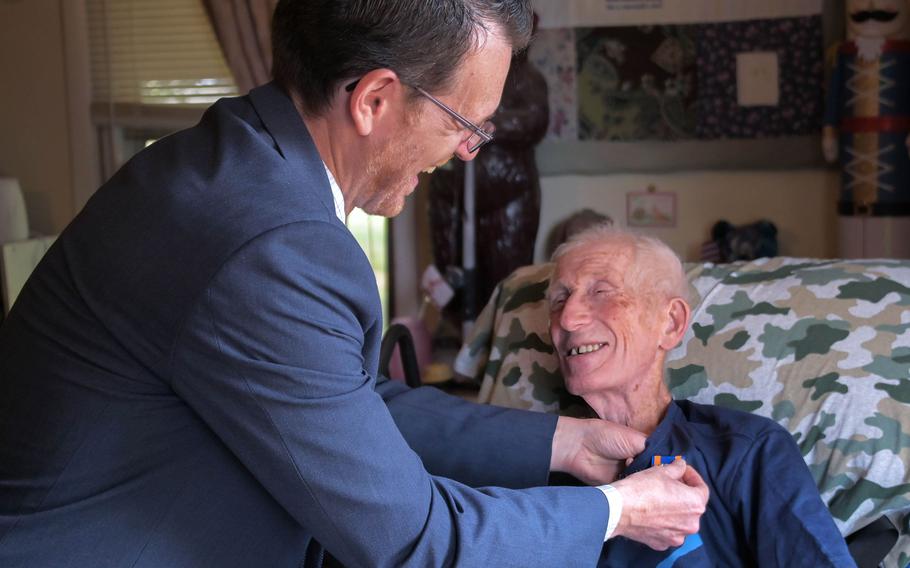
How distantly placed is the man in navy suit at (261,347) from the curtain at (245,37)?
3.36 meters

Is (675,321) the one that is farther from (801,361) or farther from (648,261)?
(801,361)

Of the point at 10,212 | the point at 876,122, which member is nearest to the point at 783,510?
the point at 876,122

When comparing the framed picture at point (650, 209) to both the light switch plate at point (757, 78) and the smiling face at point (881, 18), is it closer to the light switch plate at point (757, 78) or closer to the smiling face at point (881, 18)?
the light switch plate at point (757, 78)

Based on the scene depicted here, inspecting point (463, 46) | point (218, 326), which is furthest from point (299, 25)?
point (218, 326)

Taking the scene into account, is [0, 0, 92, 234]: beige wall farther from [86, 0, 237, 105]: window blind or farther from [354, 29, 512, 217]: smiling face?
[354, 29, 512, 217]: smiling face

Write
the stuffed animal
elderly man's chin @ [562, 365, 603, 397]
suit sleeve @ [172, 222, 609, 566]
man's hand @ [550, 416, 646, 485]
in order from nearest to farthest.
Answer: suit sleeve @ [172, 222, 609, 566] → man's hand @ [550, 416, 646, 485] → elderly man's chin @ [562, 365, 603, 397] → the stuffed animal

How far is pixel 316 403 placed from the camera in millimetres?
1043

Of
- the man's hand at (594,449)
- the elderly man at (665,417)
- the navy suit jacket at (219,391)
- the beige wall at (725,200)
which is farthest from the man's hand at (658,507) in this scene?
the beige wall at (725,200)

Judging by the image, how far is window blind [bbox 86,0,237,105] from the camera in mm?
4691

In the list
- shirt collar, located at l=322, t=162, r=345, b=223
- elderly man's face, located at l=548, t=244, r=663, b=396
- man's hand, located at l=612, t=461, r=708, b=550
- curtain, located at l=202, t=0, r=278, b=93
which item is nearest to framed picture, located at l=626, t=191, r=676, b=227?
curtain, located at l=202, t=0, r=278, b=93

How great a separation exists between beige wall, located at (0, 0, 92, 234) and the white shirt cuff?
4.11 m

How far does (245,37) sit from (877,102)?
2759 mm

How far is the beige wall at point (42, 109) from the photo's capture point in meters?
4.77

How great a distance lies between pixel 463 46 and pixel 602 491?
62 centimetres
